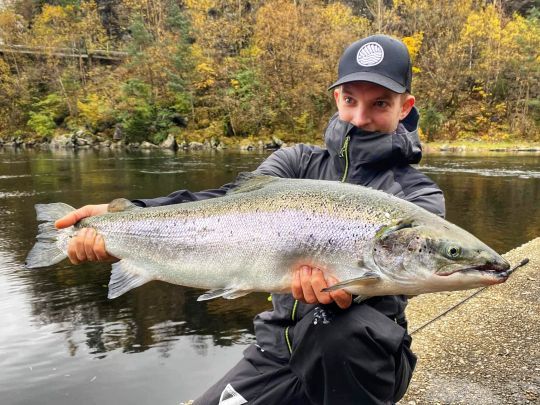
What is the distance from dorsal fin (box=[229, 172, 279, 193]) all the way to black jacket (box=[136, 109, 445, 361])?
151 millimetres

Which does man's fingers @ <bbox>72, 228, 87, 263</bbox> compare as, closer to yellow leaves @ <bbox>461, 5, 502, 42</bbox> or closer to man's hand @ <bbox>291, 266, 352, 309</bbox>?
man's hand @ <bbox>291, 266, 352, 309</bbox>

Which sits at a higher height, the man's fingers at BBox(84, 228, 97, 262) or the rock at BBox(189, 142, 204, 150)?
the rock at BBox(189, 142, 204, 150)

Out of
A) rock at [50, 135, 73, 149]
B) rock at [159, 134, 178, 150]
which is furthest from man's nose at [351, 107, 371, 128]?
rock at [50, 135, 73, 149]

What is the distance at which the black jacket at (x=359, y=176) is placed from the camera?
276cm

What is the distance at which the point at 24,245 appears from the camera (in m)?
10.4

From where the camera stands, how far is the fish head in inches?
83.1

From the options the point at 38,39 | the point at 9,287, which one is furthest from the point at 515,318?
the point at 38,39

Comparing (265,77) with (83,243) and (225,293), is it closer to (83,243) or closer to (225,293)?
(83,243)

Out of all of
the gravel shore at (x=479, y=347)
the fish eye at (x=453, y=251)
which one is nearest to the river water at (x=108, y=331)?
the gravel shore at (x=479, y=347)

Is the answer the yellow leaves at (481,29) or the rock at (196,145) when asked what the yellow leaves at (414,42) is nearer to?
the yellow leaves at (481,29)

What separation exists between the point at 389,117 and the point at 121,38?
67.7 m

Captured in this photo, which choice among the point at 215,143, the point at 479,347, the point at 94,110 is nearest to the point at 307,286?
the point at 479,347

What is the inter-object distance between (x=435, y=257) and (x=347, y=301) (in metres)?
0.47

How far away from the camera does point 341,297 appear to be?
2.24 m
